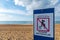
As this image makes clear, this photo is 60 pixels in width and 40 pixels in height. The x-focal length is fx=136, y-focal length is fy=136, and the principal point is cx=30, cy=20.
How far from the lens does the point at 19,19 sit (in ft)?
13.8

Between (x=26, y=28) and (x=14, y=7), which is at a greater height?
(x=14, y=7)

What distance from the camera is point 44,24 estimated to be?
2.32m

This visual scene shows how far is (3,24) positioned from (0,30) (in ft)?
0.79

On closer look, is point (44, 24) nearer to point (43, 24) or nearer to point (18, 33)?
point (43, 24)

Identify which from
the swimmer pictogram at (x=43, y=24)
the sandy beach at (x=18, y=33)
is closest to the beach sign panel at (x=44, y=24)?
the swimmer pictogram at (x=43, y=24)

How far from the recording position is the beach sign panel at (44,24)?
7.28ft

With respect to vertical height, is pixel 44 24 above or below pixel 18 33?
above

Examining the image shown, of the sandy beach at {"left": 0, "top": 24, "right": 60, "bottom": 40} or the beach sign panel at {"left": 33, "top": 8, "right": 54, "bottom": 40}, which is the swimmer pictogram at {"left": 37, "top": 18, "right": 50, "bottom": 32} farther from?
the sandy beach at {"left": 0, "top": 24, "right": 60, "bottom": 40}

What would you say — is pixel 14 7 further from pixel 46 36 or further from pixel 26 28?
pixel 46 36

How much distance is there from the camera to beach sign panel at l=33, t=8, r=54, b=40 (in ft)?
7.28

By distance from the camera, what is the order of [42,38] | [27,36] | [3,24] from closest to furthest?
[42,38] < [27,36] < [3,24]

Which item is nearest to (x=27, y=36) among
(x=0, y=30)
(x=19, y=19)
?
(x=19, y=19)

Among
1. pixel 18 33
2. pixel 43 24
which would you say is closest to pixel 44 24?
pixel 43 24

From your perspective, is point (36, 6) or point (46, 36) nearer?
point (46, 36)
